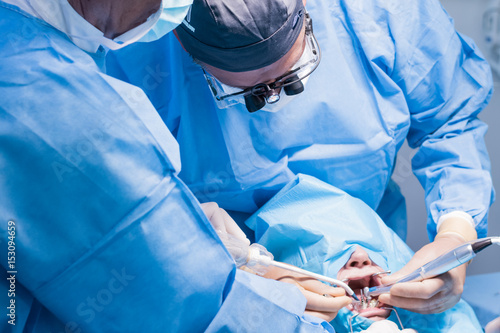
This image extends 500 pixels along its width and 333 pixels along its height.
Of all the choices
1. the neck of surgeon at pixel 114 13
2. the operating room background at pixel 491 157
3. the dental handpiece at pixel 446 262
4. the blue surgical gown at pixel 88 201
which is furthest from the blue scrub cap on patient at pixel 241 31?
the operating room background at pixel 491 157

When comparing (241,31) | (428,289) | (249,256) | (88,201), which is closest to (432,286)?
(428,289)

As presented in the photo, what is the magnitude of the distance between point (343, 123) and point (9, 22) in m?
1.11

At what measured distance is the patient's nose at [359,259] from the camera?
1.67 metres

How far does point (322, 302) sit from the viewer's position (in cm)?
144

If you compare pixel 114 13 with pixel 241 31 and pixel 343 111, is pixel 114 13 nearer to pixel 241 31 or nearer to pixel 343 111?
pixel 241 31

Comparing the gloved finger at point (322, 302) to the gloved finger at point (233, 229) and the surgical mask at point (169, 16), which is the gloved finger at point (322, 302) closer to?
the gloved finger at point (233, 229)

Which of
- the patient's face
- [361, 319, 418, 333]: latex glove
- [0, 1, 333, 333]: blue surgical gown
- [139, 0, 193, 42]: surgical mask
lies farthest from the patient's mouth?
[139, 0, 193, 42]: surgical mask

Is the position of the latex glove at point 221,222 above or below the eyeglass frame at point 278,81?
below

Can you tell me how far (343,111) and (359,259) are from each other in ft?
1.63

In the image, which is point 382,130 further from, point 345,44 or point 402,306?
point 402,306

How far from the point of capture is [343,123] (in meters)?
1.78

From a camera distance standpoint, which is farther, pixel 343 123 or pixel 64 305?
pixel 343 123

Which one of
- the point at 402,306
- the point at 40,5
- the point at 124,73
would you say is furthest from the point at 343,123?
the point at 40,5

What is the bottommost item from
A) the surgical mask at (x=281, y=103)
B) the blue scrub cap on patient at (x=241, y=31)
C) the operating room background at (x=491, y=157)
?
the operating room background at (x=491, y=157)
